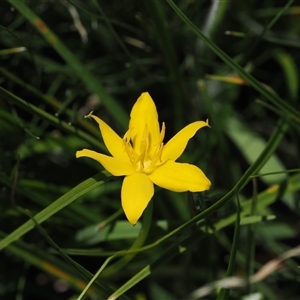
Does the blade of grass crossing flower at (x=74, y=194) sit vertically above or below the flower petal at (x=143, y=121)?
below

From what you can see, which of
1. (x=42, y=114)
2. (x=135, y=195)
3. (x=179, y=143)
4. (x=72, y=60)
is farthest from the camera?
(x=72, y=60)

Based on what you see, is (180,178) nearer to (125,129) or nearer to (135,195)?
(135,195)

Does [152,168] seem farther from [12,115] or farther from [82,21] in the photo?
[82,21]

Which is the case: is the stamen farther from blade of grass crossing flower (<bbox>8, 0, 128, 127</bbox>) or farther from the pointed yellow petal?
blade of grass crossing flower (<bbox>8, 0, 128, 127</bbox>)

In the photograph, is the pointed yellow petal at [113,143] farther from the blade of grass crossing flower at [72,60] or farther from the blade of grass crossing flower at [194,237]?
the blade of grass crossing flower at [72,60]

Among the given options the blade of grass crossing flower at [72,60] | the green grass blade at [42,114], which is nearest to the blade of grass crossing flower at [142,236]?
the green grass blade at [42,114]

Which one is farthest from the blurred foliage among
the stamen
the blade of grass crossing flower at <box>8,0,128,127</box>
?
the stamen

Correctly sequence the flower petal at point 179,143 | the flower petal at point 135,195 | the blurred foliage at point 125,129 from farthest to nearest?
1. the blurred foliage at point 125,129
2. the flower petal at point 179,143
3. the flower petal at point 135,195

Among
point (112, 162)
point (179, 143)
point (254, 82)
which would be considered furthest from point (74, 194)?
point (254, 82)
